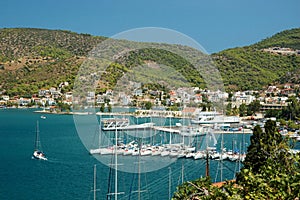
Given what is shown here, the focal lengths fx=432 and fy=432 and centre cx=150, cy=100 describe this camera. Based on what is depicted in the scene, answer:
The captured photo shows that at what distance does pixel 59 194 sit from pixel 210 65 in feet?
14.5

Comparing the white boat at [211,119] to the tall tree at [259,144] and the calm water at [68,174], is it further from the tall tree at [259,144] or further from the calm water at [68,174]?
the tall tree at [259,144]

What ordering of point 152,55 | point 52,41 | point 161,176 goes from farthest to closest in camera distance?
point 52,41
point 161,176
point 152,55

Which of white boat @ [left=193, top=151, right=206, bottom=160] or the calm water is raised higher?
white boat @ [left=193, top=151, right=206, bottom=160]

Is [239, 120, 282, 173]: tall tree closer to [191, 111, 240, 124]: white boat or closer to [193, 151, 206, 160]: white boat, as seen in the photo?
[193, 151, 206, 160]: white boat

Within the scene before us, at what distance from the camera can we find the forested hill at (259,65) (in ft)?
114

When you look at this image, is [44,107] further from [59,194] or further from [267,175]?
[267,175]

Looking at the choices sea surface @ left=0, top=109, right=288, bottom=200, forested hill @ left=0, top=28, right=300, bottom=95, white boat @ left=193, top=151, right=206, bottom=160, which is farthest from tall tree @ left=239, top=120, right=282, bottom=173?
forested hill @ left=0, top=28, right=300, bottom=95

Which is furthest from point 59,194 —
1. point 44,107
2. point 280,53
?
point 280,53

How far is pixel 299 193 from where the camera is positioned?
204cm

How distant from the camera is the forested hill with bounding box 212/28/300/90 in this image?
34844 millimetres

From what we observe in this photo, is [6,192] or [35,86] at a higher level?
[35,86]

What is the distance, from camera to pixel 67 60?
137ft

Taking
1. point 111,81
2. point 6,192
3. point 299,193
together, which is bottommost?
point 6,192

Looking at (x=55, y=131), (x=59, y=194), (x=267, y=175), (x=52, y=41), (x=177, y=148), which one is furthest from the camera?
(x=52, y=41)
